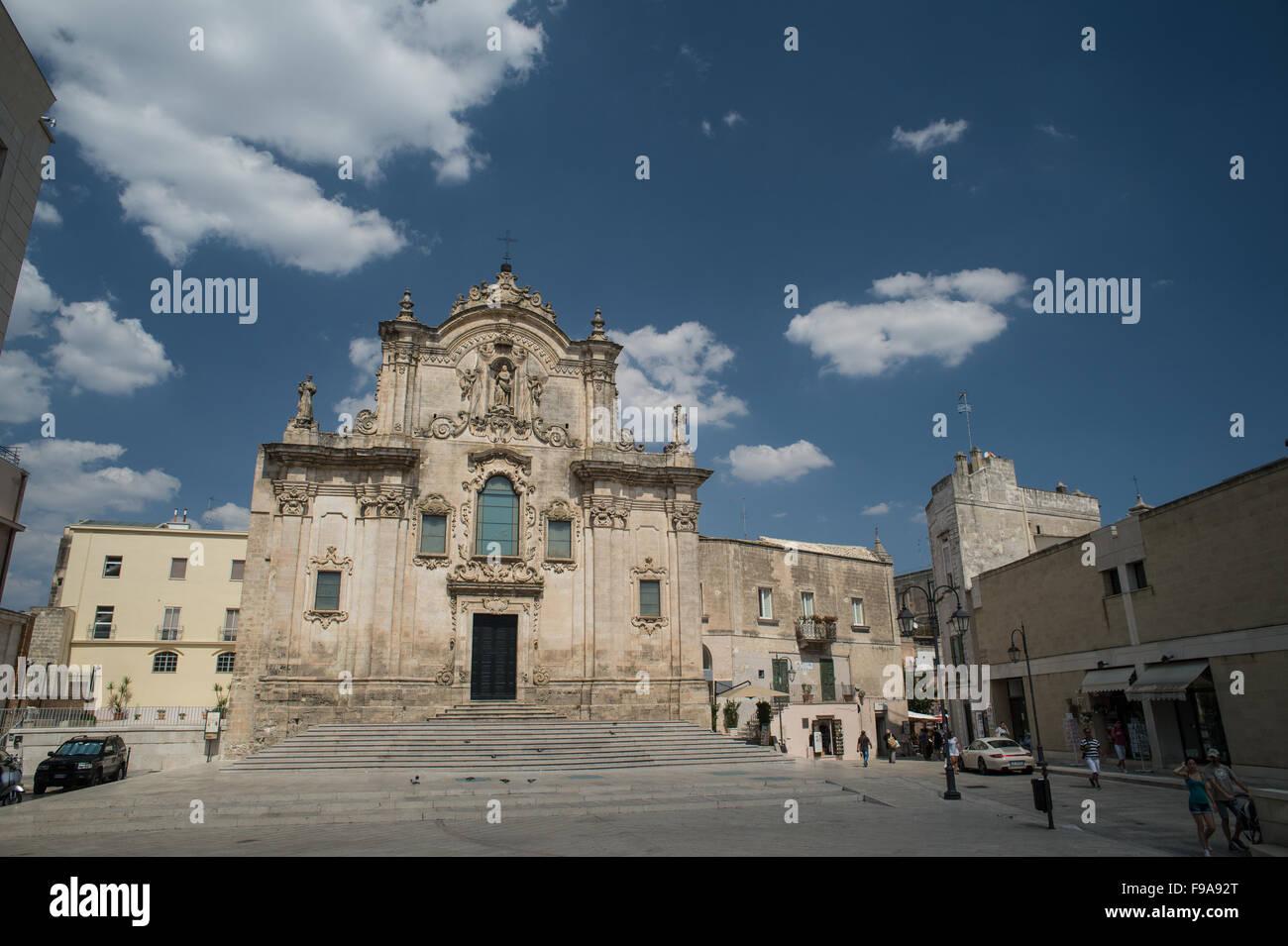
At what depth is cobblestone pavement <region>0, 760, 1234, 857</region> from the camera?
1189 cm

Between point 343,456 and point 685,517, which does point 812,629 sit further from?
point 343,456

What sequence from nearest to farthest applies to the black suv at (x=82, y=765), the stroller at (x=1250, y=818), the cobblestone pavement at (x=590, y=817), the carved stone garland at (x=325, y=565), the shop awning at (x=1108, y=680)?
the stroller at (x=1250, y=818)
the cobblestone pavement at (x=590, y=817)
the black suv at (x=82, y=765)
the shop awning at (x=1108, y=680)
the carved stone garland at (x=325, y=565)

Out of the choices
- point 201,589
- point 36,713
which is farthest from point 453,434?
point 201,589

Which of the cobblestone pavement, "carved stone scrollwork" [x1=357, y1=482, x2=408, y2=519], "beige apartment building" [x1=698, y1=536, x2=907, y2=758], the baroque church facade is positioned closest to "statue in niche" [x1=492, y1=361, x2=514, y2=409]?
the baroque church facade

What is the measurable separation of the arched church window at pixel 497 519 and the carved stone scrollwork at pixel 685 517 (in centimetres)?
605

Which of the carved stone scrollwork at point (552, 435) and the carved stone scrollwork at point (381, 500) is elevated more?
the carved stone scrollwork at point (552, 435)

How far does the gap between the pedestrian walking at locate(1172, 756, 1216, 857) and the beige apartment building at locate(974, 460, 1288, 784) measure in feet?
36.8

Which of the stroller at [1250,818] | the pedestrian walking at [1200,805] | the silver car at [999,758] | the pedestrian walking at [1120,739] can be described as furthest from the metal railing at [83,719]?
the pedestrian walking at [1120,739]

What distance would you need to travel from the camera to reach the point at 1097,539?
2681 cm

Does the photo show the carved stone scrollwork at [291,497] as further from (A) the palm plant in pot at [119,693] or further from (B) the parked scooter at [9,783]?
(A) the palm plant in pot at [119,693]

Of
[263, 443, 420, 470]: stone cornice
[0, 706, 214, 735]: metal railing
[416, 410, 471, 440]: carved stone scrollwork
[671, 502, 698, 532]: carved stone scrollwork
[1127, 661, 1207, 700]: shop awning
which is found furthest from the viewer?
[671, 502, 698, 532]: carved stone scrollwork

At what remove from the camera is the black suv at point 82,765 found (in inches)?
808

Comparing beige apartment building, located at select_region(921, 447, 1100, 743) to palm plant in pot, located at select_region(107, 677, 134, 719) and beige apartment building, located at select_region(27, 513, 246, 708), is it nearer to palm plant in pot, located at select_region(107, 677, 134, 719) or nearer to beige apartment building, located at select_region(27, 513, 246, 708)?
beige apartment building, located at select_region(27, 513, 246, 708)
